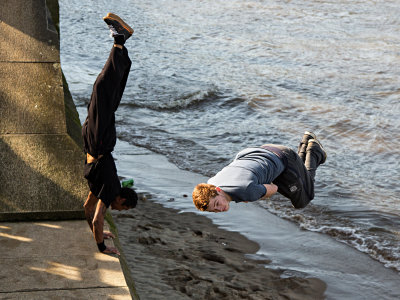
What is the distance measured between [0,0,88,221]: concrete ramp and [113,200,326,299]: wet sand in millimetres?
1124

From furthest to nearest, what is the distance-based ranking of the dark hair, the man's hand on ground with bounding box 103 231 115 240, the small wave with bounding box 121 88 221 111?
the small wave with bounding box 121 88 221 111 → the man's hand on ground with bounding box 103 231 115 240 → the dark hair

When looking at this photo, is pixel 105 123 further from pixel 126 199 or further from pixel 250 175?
pixel 250 175

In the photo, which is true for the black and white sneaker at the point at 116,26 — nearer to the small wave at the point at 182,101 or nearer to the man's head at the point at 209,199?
the man's head at the point at 209,199

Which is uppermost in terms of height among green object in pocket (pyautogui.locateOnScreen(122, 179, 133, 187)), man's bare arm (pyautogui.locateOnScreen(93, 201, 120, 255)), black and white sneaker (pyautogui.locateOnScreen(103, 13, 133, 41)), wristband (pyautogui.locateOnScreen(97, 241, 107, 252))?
black and white sneaker (pyautogui.locateOnScreen(103, 13, 133, 41))

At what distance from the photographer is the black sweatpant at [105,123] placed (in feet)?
16.6

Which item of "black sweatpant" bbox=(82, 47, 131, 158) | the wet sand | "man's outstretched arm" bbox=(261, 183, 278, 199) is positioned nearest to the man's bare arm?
"black sweatpant" bbox=(82, 47, 131, 158)

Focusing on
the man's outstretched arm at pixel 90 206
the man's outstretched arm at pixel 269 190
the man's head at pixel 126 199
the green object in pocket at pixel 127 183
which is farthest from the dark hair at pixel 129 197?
the green object in pocket at pixel 127 183

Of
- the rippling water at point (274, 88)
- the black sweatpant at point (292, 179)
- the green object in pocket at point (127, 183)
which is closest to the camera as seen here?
the black sweatpant at point (292, 179)

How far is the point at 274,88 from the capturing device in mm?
17062

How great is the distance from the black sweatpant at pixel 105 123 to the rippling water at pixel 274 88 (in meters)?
4.12

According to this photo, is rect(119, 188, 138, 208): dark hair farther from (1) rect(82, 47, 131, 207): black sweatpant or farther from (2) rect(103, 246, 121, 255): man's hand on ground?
(2) rect(103, 246, 121, 255): man's hand on ground

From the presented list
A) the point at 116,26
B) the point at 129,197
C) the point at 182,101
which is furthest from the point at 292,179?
the point at 182,101

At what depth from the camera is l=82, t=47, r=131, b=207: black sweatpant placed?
5.07 meters

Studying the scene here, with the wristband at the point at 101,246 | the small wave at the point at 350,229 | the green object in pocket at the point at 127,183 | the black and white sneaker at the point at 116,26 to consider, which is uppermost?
the black and white sneaker at the point at 116,26
